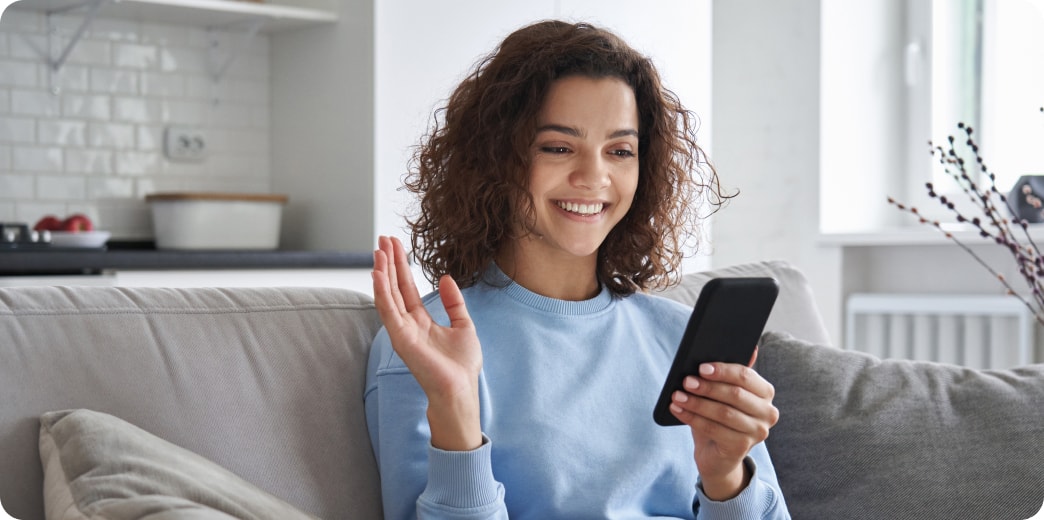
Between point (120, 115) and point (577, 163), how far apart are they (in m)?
2.44

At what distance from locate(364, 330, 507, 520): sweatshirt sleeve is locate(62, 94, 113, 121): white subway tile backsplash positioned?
234cm

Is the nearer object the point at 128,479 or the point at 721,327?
the point at 128,479

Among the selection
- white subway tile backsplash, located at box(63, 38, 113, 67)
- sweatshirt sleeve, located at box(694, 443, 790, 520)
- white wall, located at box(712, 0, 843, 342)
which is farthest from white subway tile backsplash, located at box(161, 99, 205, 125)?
sweatshirt sleeve, located at box(694, 443, 790, 520)

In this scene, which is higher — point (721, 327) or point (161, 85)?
point (161, 85)

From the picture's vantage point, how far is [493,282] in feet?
4.86

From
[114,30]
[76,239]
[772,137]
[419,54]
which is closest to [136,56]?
[114,30]

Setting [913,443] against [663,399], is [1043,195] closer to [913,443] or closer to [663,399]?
[913,443]

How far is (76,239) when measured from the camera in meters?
2.99

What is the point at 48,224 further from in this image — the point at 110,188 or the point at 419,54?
the point at 419,54

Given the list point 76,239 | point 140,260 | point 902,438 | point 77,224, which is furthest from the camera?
point 77,224

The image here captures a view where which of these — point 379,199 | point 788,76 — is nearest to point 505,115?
point 379,199

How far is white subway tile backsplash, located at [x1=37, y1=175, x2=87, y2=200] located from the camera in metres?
3.35

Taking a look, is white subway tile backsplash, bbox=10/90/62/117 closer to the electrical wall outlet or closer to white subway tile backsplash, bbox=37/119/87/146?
white subway tile backsplash, bbox=37/119/87/146

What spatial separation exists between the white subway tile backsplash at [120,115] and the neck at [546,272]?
232 cm
